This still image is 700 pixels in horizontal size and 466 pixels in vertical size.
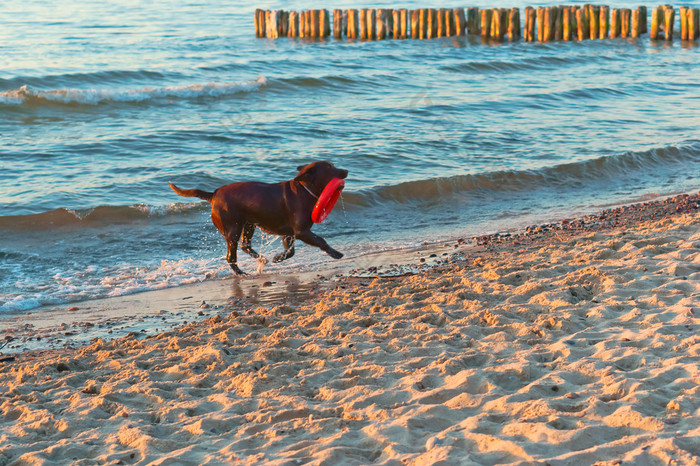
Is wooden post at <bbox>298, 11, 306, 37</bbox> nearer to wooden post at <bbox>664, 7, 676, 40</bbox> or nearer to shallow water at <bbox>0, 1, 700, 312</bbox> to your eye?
shallow water at <bbox>0, 1, 700, 312</bbox>

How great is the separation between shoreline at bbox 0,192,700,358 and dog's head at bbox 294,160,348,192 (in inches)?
38.6

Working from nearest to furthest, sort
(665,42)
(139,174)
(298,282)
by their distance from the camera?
(298,282) → (139,174) → (665,42)

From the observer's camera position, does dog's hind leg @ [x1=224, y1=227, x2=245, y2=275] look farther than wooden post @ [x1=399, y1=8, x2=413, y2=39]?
No

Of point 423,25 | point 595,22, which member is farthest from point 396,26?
point 595,22

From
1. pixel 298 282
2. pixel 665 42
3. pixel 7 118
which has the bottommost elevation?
pixel 298 282

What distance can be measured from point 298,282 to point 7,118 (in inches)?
381

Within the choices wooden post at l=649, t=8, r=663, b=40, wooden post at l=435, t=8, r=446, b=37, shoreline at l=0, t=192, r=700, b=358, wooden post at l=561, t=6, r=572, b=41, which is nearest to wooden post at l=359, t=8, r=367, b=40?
wooden post at l=435, t=8, r=446, b=37

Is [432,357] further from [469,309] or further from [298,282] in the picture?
[298,282]

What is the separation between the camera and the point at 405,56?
21234 millimetres

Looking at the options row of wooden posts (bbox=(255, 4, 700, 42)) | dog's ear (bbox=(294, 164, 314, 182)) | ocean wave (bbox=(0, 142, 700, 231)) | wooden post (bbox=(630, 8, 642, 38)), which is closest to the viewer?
dog's ear (bbox=(294, 164, 314, 182))

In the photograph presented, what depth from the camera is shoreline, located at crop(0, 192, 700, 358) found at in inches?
238

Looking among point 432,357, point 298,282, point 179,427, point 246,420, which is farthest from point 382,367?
point 298,282

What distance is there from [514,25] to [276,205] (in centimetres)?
1888

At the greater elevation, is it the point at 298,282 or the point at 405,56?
the point at 405,56
